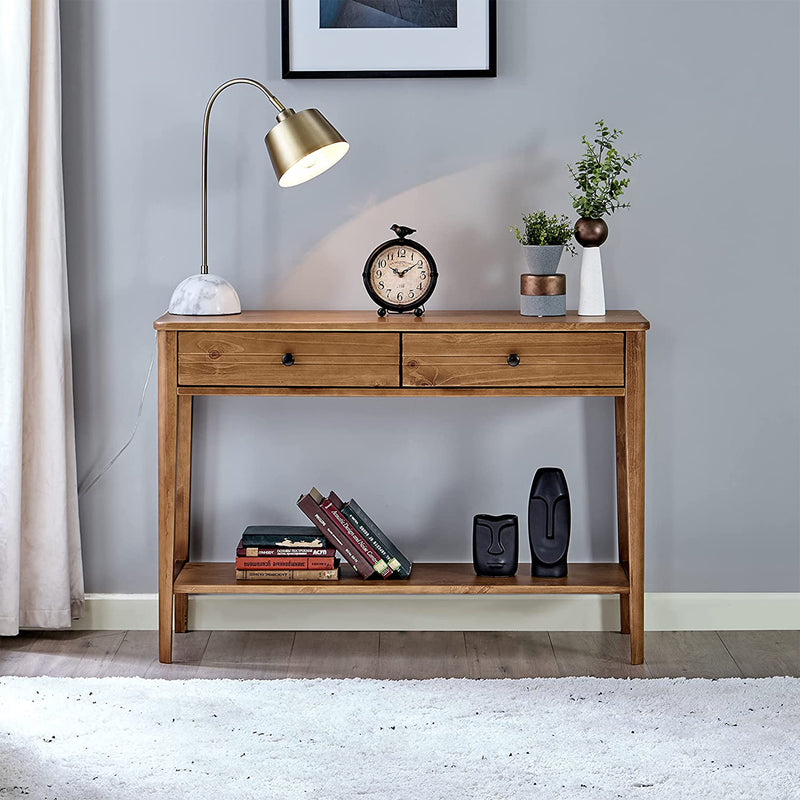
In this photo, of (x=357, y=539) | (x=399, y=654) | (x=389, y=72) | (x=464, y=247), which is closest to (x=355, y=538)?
(x=357, y=539)

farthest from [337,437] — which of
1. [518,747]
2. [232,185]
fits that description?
[518,747]

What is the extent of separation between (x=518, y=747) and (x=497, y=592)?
46 centimetres

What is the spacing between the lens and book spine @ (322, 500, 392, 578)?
8.40 ft

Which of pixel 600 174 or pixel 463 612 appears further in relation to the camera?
pixel 463 612

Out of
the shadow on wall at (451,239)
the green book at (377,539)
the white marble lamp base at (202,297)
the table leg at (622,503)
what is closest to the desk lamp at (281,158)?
the white marble lamp base at (202,297)

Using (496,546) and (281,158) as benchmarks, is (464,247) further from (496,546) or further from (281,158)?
(496,546)

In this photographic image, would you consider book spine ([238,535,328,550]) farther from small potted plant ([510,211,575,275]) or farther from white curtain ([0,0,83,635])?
small potted plant ([510,211,575,275])

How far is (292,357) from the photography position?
2.39 m

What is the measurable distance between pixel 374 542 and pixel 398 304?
0.56 m

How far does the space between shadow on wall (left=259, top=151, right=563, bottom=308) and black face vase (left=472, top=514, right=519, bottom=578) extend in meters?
0.55

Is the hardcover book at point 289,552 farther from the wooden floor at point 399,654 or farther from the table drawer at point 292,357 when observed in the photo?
the table drawer at point 292,357

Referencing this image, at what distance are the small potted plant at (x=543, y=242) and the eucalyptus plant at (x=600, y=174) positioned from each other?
72 mm

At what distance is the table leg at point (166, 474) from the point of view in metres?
2.40

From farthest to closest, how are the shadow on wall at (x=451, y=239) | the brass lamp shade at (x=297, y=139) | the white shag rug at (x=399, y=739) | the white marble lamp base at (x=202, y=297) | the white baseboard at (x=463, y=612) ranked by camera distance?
the white baseboard at (x=463, y=612) < the shadow on wall at (x=451, y=239) < the white marble lamp base at (x=202, y=297) < the brass lamp shade at (x=297, y=139) < the white shag rug at (x=399, y=739)
